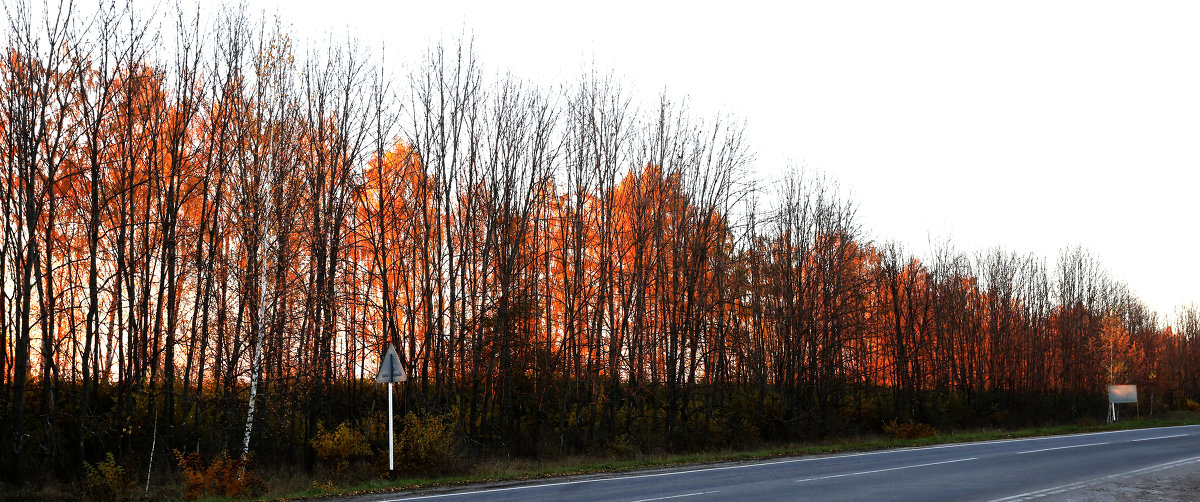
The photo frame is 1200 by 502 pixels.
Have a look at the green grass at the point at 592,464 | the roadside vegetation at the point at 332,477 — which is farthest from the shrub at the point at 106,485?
the green grass at the point at 592,464

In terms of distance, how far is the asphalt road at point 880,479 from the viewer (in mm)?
13578

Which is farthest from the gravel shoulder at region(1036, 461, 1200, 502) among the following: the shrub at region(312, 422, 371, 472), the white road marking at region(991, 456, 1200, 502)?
the shrub at region(312, 422, 371, 472)

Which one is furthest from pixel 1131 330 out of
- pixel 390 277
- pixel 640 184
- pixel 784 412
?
pixel 390 277

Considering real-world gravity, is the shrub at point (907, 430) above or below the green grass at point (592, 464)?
below

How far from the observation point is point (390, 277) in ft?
81.2

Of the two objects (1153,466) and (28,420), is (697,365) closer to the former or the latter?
(1153,466)

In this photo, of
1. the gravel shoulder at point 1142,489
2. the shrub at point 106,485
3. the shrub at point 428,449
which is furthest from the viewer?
the shrub at point 428,449

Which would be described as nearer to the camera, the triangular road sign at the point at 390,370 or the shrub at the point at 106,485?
the shrub at the point at 106,485

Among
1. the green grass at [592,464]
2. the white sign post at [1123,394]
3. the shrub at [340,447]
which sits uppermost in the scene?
the shrub at [340,447]

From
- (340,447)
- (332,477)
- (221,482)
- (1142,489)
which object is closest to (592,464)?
(340,447)

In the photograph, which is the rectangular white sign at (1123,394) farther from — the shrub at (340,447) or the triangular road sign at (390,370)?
the triangular road sign at (390,370)

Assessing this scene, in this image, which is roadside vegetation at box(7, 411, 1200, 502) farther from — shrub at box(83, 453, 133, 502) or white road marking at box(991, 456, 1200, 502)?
white road marking at box(991, 456, 1200, 502)

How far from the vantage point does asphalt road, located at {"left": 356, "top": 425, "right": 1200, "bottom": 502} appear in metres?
13.6

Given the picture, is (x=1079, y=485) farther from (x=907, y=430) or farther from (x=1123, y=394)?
(x=1123, y=394)
